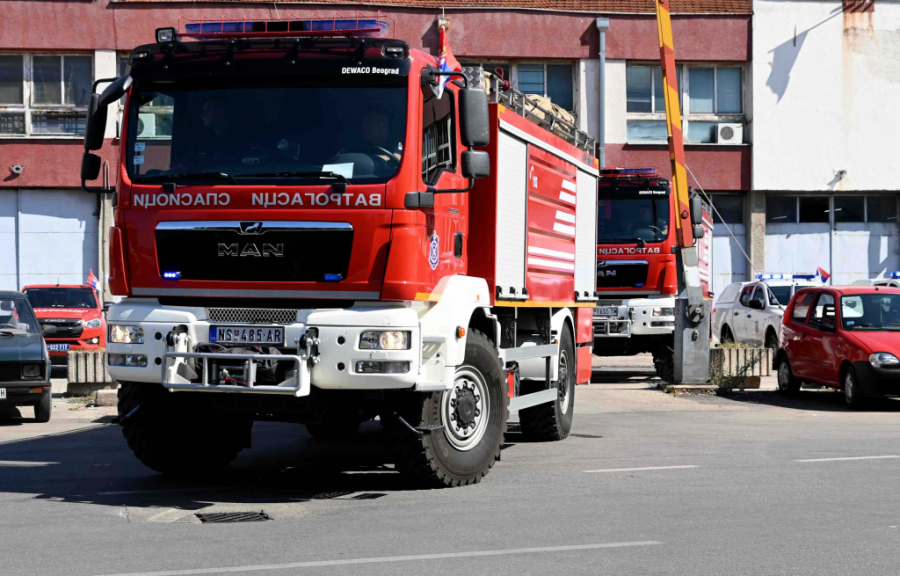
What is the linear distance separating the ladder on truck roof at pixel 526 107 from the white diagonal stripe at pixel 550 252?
3.82 ft

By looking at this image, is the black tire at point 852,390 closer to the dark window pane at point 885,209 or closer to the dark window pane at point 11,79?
the dark window pane at point 885,209

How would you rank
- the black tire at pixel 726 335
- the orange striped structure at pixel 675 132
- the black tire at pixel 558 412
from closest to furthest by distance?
the black tire at pixel 558 412 → the orange striped structure at pixel 675 132 → the black tire at pixel 726 335

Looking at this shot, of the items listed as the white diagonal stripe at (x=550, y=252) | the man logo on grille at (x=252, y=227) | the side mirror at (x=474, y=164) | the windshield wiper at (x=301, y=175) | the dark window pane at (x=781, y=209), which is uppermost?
the dark window pane at (x=781, y=209)

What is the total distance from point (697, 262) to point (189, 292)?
11882 mm

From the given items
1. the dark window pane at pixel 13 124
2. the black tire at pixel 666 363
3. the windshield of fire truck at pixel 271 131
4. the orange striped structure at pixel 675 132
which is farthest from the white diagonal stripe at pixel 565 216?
the dark window pane at pixel 13 124

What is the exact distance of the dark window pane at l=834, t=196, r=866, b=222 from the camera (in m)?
35.5

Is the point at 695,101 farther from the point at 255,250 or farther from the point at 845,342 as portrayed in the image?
the point at 255,250

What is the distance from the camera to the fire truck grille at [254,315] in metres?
8.57

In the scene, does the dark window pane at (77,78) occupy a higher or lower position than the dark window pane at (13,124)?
higher

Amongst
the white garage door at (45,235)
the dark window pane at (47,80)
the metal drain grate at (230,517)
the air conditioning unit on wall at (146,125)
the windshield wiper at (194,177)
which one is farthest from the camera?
the dark window pane at (47,80)

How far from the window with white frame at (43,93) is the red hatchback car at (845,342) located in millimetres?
20804

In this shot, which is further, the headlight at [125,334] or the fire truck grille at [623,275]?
the fire truck grille at [623,275]

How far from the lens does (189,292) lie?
346 inches

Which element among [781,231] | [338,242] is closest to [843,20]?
[781,231]
